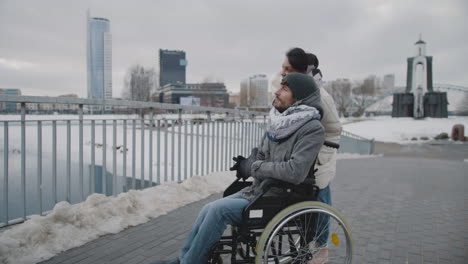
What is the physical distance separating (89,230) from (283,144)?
7.69 ft

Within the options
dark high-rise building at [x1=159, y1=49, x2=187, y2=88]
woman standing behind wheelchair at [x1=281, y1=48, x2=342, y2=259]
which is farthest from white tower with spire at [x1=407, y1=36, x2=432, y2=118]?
dark high-rise building at [x1=159, y1=49, x2=187, y2=88]

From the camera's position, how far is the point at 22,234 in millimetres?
2969

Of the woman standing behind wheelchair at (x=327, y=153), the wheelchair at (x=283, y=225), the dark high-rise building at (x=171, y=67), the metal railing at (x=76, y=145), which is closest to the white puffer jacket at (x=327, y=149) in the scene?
the woman standing behind wheelchair at (x=327, y=153)

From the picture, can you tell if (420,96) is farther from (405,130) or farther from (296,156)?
(296,156)

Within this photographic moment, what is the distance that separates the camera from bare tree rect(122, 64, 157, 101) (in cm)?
5638

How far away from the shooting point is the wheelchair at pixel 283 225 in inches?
83.9

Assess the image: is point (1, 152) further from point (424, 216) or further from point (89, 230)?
point (424, 216)

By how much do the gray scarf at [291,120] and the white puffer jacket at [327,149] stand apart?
1.23 ft

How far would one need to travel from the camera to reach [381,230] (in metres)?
3.91

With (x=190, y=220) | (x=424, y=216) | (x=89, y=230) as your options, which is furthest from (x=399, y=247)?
(x=89, y=230)

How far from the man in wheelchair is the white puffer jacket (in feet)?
0.93

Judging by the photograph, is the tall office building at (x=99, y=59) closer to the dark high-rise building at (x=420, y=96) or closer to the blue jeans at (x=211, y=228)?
the dark high-rise building at (x=420, y=96)

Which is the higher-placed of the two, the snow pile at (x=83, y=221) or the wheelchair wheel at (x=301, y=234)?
the wheelchair wheel at (x=301, y=234)

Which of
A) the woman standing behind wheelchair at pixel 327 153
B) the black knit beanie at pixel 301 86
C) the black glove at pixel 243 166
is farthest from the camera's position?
the woman standing behind wheelchair at pixel 327 153
